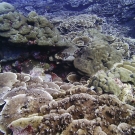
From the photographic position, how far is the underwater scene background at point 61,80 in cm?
259

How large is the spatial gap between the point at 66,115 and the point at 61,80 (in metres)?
3.13

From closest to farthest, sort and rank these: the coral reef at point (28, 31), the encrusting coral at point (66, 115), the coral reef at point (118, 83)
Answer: the encrusting coral at point (66, 115), the coral reef at point (118, 83), the coral reef at point (28, 31)

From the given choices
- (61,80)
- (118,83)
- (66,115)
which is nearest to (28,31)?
(61,80)

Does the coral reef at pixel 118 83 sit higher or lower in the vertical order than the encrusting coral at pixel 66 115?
lower

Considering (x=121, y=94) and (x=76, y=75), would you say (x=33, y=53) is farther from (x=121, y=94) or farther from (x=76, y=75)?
(x=121, y=94)

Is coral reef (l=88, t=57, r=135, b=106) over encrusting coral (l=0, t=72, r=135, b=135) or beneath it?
beneath

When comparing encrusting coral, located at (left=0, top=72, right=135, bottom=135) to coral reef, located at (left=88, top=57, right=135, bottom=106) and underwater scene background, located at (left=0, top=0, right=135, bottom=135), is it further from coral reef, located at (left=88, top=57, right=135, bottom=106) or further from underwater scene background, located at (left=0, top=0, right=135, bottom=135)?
coral reef, located at (left=88, top=57, right=135, bottom=106)

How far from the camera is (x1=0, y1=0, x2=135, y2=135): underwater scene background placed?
259cm

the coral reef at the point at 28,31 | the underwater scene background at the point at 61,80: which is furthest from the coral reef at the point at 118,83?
the coral reef at the point at 28,31

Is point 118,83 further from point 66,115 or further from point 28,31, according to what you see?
point 28,31

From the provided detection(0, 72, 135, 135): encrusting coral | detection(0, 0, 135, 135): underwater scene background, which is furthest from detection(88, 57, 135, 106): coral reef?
detection(0, 72, 135, 135): encrusting coral

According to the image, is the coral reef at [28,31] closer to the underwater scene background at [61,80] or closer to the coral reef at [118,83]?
the underwater scene background at [61,80]

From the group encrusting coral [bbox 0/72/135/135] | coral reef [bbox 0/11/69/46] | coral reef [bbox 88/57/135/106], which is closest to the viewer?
encrusting coral [bbox 0/72/135/135]

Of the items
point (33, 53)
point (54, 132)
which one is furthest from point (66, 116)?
point (33, 53)
